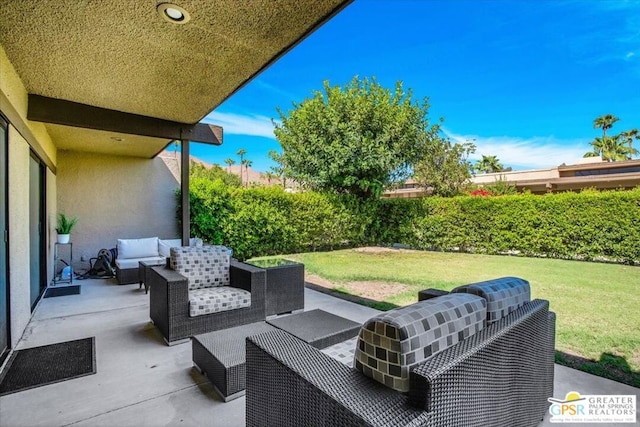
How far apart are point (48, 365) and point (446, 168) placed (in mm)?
15691

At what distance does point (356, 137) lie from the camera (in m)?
11.2

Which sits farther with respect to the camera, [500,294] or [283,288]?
[283,288]

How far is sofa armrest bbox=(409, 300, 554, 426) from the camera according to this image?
1.03 metres

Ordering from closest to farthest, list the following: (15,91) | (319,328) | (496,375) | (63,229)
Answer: (496,375) < (319,328) < (15,91) < (63,229)

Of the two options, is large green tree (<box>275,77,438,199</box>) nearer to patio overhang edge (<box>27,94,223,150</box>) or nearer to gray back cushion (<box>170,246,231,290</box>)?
patio overhang edge (<box>27,94,223,150</box>)

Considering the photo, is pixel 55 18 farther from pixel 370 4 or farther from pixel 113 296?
pixel 370 4

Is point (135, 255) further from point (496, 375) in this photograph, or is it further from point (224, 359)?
point (496, 375)

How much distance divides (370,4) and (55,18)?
13.7 metres

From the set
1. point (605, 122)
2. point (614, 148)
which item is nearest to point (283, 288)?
point (605, 122)

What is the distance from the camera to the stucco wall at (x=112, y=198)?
23.5 ft

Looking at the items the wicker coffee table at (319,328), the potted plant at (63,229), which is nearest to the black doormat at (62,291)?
the potted plant at (63,229)

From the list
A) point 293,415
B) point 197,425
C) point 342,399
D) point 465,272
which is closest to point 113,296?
point 197,425

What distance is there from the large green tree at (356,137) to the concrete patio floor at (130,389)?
861cm

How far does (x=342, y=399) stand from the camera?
109 cm
